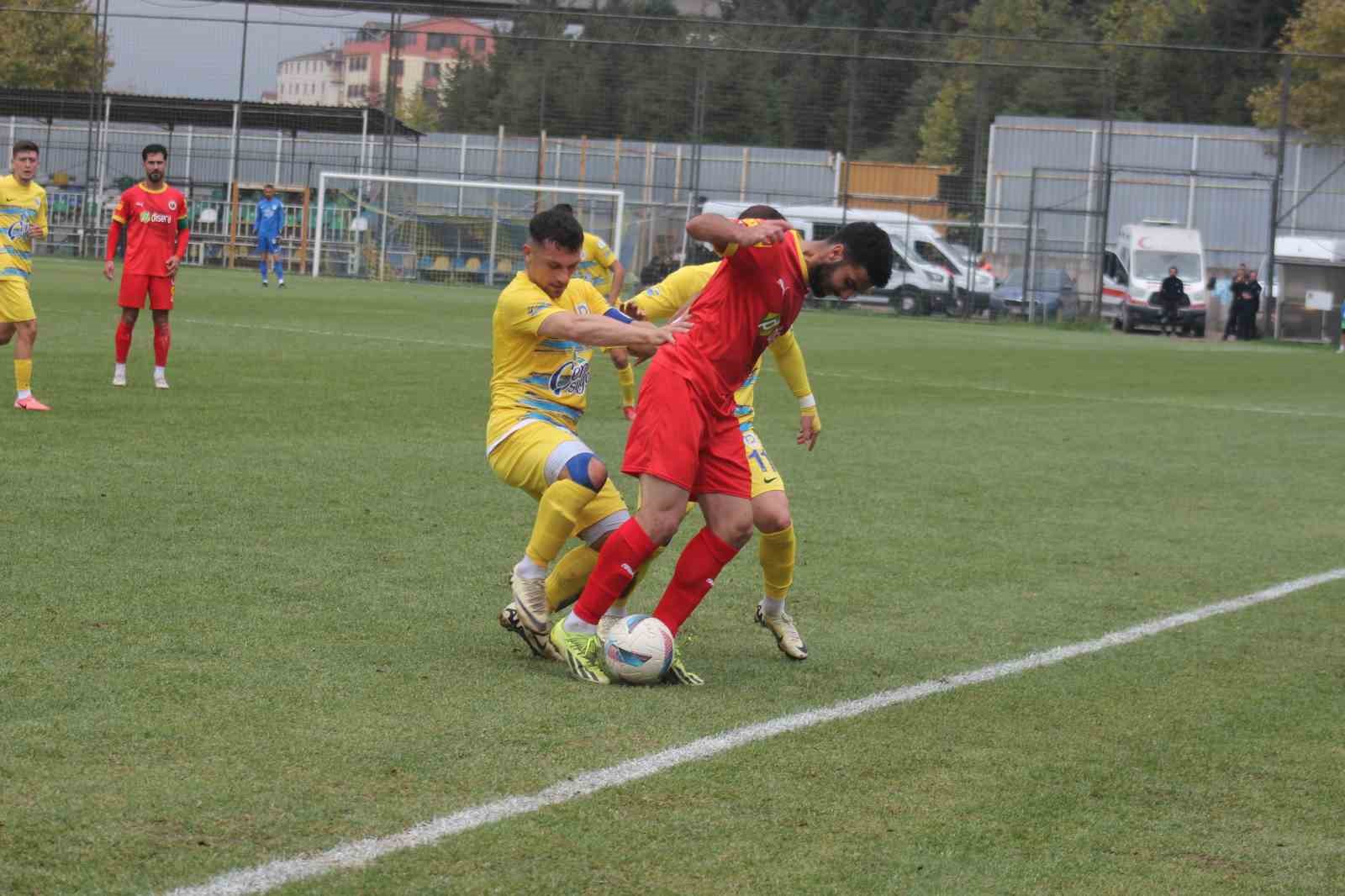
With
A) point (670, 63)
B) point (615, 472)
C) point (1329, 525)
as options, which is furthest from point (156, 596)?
point (670, 63)

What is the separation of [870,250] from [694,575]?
1254mm

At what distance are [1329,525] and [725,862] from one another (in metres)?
7.78

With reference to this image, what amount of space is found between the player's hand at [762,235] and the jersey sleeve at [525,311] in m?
0.90

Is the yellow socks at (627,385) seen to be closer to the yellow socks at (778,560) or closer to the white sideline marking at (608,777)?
the yellow socks at (778,560)

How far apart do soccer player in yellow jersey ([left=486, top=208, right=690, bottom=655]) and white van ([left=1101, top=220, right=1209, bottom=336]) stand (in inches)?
1503

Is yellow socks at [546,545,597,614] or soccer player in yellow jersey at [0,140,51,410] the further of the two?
soccer player in yellow jersey at [0,140,51,410]

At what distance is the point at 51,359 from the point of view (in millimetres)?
16125

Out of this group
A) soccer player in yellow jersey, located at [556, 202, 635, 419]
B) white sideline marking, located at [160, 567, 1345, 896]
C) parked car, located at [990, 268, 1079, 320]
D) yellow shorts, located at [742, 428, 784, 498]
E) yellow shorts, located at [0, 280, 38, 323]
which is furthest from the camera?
parked car, located at [990, 268, 1079, 320]

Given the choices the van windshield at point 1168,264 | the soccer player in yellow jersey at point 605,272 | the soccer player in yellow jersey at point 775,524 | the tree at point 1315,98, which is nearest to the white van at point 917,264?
the van windshield at point 1168,264

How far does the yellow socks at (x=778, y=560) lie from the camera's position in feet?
20.7

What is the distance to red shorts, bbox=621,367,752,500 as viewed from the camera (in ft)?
18.4

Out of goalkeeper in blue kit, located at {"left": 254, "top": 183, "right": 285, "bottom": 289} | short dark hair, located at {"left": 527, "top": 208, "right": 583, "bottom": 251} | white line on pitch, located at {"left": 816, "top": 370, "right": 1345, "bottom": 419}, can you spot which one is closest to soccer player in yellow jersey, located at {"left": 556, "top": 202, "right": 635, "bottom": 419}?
white line on pitch, located at {"left": 816, "top": 370, "right": 1345, "bottom": 419}

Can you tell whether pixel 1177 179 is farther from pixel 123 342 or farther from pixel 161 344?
pixel 123 342

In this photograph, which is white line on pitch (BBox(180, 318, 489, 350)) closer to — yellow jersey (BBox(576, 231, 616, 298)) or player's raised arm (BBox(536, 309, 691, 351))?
yellow jersey (BBox(576, 231, 616, 298))
